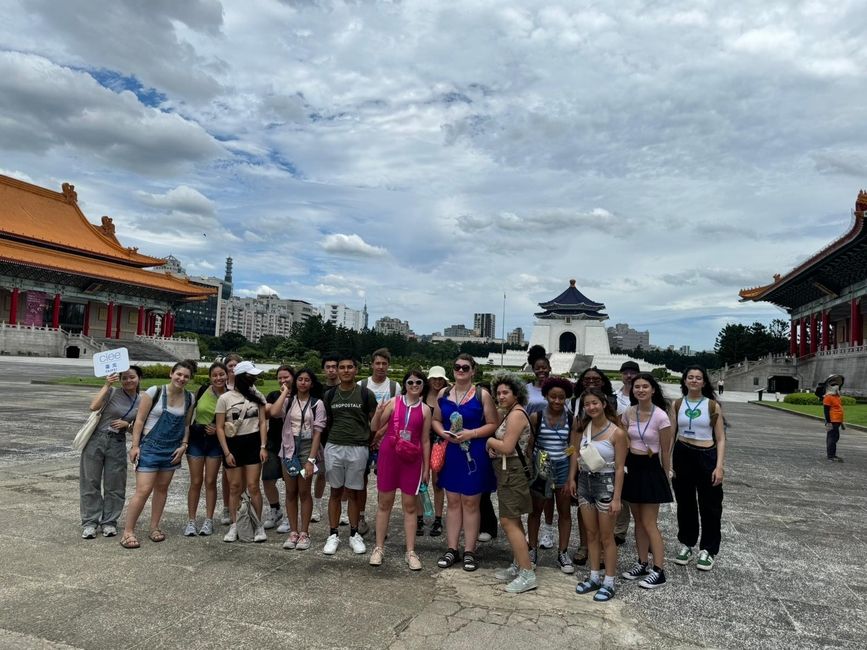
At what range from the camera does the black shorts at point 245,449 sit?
4.65 m

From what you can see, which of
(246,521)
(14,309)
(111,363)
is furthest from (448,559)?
(14,309)

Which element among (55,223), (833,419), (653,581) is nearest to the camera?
(653,581)

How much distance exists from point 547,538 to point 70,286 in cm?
Answer: 4549

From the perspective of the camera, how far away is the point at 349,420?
4590 mm

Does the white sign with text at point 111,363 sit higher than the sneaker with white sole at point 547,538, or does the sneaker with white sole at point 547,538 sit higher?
the white sign with text at point 111,363

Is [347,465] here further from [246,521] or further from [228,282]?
[228,282]

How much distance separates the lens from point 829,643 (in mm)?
3197

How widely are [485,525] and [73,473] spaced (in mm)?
5119

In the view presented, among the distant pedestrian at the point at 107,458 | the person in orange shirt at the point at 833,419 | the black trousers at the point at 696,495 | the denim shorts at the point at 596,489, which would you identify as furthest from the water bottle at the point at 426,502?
the person in orange shirt at the point at 833,419

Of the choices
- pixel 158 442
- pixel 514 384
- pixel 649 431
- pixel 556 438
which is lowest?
pixel 158 442

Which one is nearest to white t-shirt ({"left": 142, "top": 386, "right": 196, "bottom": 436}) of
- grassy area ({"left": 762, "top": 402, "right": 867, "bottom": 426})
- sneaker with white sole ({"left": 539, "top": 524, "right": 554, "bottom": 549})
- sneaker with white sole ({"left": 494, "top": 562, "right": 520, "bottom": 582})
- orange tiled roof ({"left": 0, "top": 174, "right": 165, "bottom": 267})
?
sneaker with white sole ({"left": 494, "top": 562, "right": 520, "bottom": 582})

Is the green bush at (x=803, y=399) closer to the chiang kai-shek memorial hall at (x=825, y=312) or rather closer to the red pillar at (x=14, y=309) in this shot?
the chiang kai-shek memorial hall at (x=825, y=312)

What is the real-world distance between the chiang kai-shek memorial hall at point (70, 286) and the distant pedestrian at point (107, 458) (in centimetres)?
3850

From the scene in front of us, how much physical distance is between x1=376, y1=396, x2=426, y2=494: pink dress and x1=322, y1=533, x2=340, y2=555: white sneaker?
0.57m
